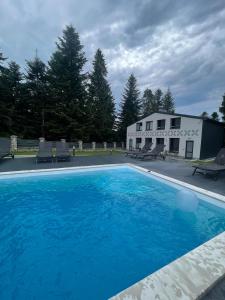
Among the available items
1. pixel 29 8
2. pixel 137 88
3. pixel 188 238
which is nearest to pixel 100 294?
pixel 188 238

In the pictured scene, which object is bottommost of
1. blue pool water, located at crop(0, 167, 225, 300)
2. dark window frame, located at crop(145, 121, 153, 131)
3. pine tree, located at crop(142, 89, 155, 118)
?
blue pool water, located at crop(0, 167, 225, 300)

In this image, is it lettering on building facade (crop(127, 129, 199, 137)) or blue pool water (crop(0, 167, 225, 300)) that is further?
lettering on building facade (crop(127, 129, 199, 137))

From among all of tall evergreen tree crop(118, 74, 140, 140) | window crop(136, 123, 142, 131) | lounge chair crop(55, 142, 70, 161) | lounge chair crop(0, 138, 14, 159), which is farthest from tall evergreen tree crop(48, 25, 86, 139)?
lounge chair crop(0, 138, 14, 159)

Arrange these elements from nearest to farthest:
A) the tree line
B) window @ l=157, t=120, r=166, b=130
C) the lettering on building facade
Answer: the lettering on building facade
window @ l=157, t=120, r=166, b=130
the tree line

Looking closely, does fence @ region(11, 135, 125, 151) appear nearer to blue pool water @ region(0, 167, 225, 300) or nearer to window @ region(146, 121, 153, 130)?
window @ region(146, 121, 153, 130)

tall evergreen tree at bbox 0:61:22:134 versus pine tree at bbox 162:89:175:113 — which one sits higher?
pine tree at bbox 162:89:175:113

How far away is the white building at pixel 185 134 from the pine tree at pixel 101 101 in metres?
8.05

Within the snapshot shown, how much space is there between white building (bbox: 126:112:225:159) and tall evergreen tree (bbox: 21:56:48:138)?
51.1 feet

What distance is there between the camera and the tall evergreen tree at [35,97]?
2502 cm

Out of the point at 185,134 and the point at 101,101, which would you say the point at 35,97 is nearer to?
the point at 101,101

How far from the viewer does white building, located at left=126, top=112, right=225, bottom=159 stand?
53.8ft

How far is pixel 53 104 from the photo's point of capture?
25.4m

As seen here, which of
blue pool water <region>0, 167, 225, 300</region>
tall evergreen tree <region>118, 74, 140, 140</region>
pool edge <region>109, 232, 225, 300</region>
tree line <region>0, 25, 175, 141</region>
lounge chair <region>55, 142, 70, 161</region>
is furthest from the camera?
tall evergreen tree <region>118, 74, 140, 140</region>

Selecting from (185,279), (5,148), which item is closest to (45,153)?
(5,148)
